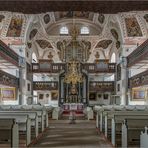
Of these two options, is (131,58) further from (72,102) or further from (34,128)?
(34,128)

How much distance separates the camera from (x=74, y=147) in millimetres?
10836

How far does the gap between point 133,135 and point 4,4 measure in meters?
5.03

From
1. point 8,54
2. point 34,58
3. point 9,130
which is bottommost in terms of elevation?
point 9,130

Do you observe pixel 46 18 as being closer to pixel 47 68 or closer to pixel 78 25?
pixel 47 68

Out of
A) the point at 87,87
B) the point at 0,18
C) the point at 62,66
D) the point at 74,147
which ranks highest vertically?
the point at 0,18

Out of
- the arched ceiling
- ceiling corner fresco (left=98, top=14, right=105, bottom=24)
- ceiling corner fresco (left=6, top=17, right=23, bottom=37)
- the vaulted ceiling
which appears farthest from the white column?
the vaulted ceiling

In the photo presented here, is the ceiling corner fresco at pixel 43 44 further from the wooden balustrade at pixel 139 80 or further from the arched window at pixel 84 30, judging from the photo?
the wooden balustrade at pixel 139 80

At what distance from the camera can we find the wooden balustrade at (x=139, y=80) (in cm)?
2416

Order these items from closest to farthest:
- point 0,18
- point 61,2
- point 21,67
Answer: point 61,2 < point 0,18 < point 21,67

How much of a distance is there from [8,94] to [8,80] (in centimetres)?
367

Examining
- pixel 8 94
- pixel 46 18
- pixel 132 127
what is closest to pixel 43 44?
pixel 46 18

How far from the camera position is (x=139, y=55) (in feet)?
81.4

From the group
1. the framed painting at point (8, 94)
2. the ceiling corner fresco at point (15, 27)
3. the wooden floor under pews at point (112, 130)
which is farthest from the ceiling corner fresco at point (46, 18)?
the wooden floor under pews at point (112, 130)

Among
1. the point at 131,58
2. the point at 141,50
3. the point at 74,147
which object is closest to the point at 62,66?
the point at 131,58
